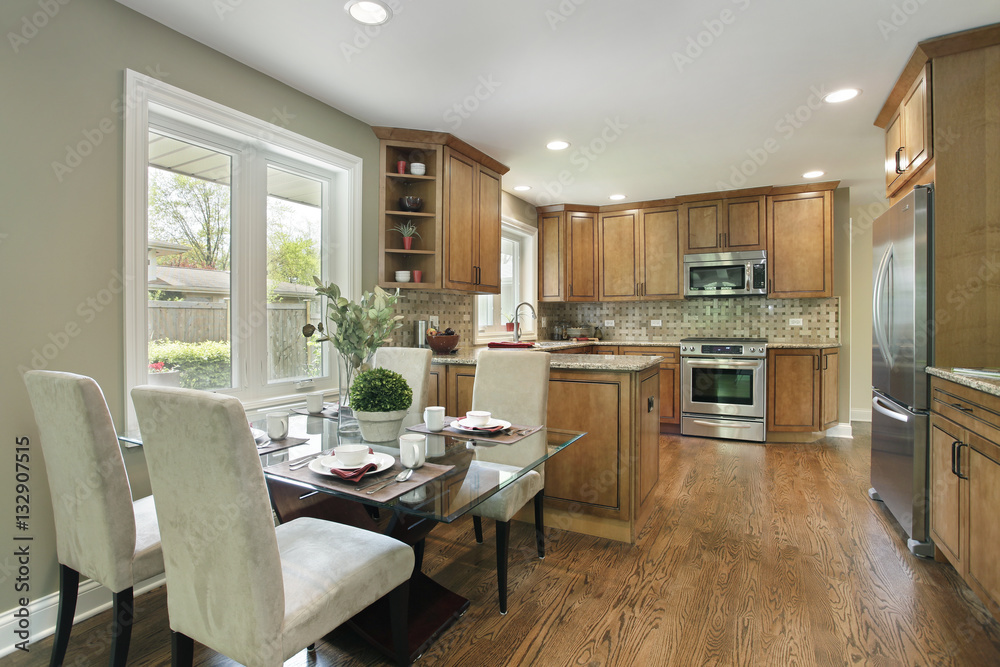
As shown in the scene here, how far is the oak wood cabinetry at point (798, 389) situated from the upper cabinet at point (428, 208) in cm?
305

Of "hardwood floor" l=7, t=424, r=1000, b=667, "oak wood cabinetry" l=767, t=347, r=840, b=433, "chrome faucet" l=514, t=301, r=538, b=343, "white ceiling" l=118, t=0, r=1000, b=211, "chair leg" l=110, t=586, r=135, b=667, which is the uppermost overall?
"white ceiling" l=118, t=0, r=1000, b=211

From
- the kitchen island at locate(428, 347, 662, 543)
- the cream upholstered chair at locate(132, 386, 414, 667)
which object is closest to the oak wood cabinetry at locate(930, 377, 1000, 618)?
the kitchen island at locate(428, 347, 662, 543)

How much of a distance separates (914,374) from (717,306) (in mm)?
3129

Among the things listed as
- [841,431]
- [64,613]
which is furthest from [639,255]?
[64,613]

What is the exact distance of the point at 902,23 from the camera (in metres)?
2.16

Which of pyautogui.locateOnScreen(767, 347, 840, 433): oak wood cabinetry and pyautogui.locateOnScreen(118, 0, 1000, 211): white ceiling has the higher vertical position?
pyautogui.locateOnScreen(118, 0, 1000, 211): white ceiling

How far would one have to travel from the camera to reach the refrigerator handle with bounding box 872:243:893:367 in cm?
270

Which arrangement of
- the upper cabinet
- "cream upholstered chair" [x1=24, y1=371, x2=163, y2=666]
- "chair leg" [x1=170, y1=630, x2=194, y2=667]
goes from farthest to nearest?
the upper cabinet → "cream upholstered chair" [x1=24, y1=371, x2=163, y2=666] → "chair leg" [x1=170, y1=630, x2=194, y2=667]

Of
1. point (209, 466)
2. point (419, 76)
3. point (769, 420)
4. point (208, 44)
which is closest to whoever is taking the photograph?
point (209, 466)

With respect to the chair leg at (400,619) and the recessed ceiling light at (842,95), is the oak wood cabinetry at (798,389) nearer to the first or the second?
the recessed ceiling light at (842,95)

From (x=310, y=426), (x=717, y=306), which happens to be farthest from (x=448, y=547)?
(x=717, y=306)

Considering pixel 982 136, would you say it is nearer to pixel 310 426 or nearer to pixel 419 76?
pixel 419 76

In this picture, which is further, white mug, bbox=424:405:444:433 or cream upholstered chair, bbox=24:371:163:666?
white mug, bbox=424:405:444:433

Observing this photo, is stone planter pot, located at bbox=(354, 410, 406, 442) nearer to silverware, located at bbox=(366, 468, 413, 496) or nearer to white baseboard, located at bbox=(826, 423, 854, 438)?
silverware, located at bbox=(366, 468, 413, 496)
